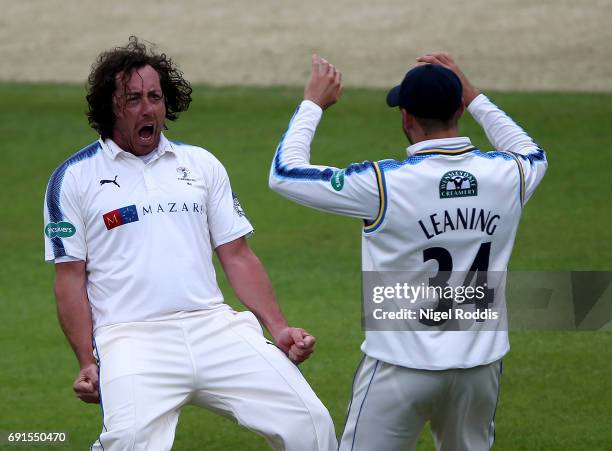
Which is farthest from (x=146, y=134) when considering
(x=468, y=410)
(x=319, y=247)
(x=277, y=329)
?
(x=319, y=247)

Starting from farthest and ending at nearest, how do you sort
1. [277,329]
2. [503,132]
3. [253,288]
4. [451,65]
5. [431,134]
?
1. [253,288]
2. [277,329]
3. [503,132]
4. [451,65]
5. [431,134]

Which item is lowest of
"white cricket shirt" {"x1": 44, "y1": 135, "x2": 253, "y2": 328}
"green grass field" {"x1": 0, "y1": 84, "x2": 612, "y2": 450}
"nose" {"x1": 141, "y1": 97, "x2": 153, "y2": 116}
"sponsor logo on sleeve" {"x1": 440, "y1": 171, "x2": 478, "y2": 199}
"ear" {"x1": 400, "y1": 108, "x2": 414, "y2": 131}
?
"green grass field" {"x1": 0, "y1": 84, "x2": 612, "y2": 450}

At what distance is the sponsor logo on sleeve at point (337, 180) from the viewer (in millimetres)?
4789

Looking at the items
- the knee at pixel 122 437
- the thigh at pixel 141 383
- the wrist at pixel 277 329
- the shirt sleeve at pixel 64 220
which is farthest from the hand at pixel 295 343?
the shirt sleeve at pixel 64 220

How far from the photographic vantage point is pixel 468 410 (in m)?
4.92

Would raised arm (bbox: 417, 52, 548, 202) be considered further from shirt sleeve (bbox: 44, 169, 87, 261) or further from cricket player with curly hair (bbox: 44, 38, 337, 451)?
shirt sleeve (bbox: 44, 169, 87, 261)

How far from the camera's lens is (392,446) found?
490 centimetres

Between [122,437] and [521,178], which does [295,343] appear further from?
[521,178]

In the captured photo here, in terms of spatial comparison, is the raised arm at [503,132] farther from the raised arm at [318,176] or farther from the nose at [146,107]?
the nose at [146,107]

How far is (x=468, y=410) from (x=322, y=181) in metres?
1.07

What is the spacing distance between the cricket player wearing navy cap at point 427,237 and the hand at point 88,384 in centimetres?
107

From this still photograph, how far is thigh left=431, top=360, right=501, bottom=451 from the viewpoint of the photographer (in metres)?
4.85

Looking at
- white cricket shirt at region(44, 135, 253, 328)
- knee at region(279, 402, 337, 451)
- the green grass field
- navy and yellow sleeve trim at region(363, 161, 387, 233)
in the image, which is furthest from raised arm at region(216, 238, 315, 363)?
the green grass field

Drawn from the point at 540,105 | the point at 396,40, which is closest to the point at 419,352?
the point at 540,105
